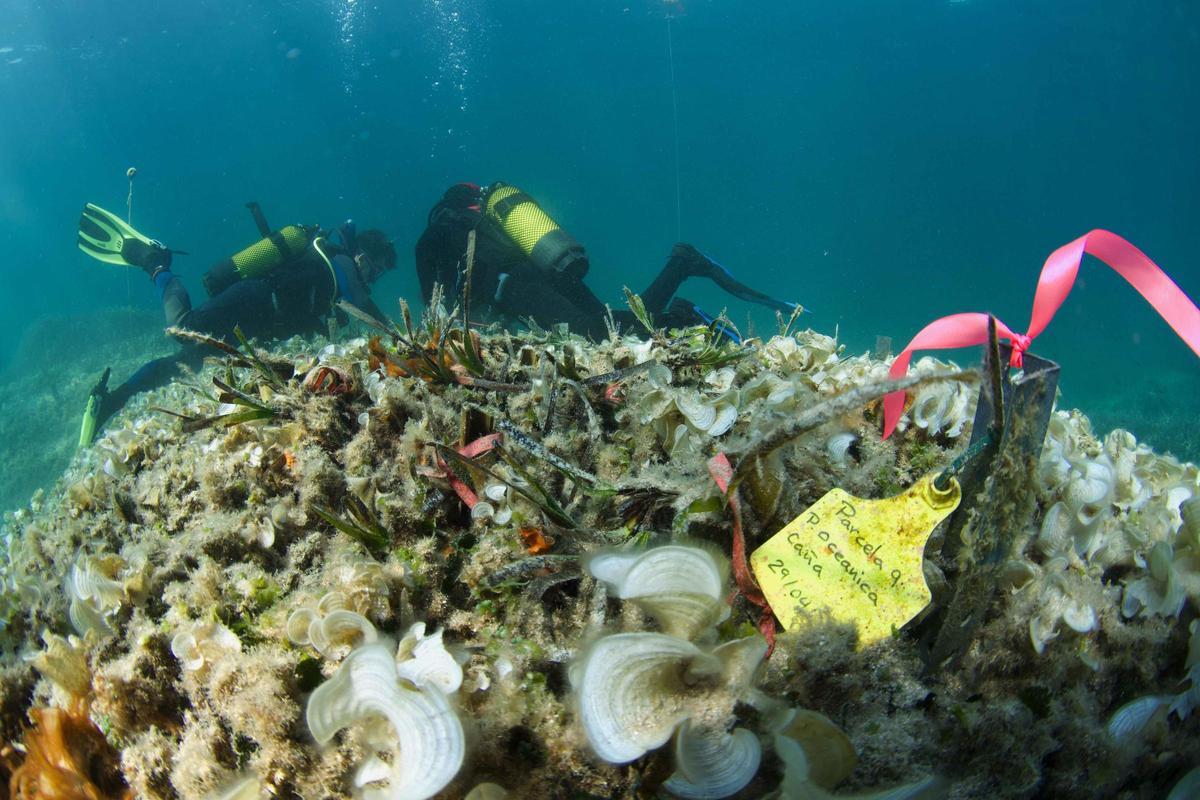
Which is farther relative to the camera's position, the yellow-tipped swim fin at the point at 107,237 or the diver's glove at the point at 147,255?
the yellow-tipped swim fin at the point at 107,237

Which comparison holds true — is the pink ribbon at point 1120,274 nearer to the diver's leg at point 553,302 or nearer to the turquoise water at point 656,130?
the diver's leg at point 553,302

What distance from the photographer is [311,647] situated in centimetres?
127

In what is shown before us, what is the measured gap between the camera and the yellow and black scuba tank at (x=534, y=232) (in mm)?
7730

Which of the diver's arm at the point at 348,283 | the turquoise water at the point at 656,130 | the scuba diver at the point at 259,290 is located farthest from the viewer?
the turquoise water at the point at 656,130

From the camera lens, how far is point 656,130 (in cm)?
10962

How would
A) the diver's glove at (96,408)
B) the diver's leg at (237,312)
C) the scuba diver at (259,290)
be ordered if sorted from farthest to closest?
the scuba diver at (259,290) < the diver's leg at (237,312) < the diver's glove at (96,408)

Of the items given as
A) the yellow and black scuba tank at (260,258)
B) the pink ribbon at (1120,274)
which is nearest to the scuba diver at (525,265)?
the yellow and black scuba tank at (260,258)

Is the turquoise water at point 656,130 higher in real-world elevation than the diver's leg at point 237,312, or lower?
higher

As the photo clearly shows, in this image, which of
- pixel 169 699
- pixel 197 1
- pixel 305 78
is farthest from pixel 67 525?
pixel 305 78

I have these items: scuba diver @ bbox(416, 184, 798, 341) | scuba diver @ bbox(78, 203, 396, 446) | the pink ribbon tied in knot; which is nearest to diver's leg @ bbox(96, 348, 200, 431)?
scuba diver @ bbox(78, 203, 396, 446)

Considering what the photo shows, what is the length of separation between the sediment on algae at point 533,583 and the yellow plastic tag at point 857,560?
53 millimetres

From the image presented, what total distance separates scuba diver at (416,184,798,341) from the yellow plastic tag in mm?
6330

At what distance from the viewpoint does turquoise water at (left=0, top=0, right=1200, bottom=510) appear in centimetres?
6856

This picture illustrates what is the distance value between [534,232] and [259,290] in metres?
4.62
